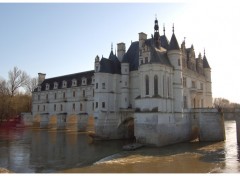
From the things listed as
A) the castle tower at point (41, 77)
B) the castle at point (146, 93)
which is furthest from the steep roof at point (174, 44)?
the castle tower at point (41, 77)

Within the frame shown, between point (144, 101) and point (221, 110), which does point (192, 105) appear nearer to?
point (221, 110)

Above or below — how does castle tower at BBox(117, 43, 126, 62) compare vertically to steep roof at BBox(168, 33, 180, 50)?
above

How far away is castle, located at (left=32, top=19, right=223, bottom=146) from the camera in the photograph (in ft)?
102

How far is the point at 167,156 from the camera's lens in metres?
24.3

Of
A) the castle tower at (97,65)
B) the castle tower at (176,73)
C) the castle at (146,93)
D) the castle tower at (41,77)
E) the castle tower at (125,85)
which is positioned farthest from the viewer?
the castle tower at (41,77)

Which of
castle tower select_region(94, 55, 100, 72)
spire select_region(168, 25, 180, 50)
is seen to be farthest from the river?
castle tower select_region(94, 55, 100, 72)

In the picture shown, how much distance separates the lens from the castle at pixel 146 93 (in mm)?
31172

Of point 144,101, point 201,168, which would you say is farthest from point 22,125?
point 201,168

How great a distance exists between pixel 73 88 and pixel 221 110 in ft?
106

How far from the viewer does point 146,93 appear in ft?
104

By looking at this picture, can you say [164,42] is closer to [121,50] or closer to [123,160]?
[121,50]

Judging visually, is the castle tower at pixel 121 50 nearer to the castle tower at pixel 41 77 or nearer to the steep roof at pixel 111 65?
the steep roof at pixel 111 65

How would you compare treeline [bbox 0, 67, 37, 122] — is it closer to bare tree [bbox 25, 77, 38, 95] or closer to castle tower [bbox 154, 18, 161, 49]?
bare tree [bbox 25, 77, 38, 95]

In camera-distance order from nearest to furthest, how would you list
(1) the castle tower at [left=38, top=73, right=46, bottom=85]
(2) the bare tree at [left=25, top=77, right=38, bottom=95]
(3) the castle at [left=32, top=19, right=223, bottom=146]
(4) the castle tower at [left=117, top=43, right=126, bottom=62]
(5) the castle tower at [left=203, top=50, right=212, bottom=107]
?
(3) the castle at [left=32, top=19, right=223, bottom=146]
(4) the castle tower at [left=117, top=43, right=126, bottom=62]
(5) the castle tower at [left=203, top=50, right=212, bottom=107]
(1) the castle tower at [left=38, top=73, right=46, bottom=85]
(2) the bare tree at [left=25, top=77, right=38, bottom=95]
